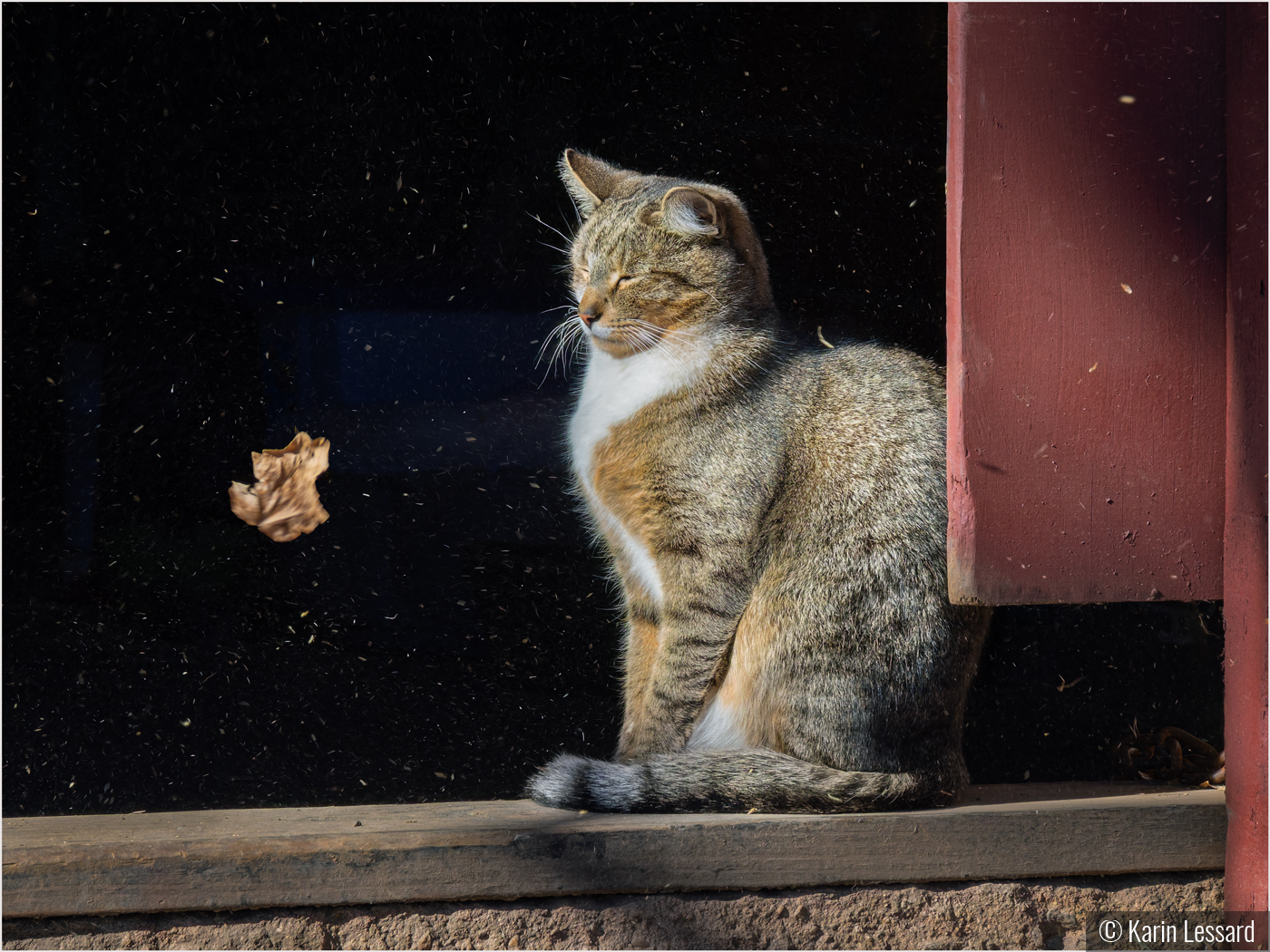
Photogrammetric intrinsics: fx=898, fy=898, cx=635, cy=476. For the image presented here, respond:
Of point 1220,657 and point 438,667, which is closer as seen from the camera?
point 438,667

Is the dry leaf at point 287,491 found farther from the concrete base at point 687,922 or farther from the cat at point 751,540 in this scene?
the concrete base at point 687,922

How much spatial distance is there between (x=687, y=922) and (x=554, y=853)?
0.31 m

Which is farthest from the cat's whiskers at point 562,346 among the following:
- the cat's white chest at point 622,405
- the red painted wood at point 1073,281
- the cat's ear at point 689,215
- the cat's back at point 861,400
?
the red painted wood at point 1073,281

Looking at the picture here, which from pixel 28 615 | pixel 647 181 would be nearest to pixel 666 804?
pixel 647 181

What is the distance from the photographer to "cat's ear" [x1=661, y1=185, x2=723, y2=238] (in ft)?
6.95

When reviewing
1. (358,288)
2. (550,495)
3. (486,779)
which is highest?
(358,288)

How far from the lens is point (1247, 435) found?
1.81 metres

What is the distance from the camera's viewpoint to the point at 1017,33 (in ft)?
5.78

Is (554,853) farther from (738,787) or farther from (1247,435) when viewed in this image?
(1247,435)

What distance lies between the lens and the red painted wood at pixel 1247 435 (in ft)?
5.82

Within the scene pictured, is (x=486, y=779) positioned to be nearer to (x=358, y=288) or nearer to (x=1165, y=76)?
(x=358, y=288)

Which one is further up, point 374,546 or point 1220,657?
point 374,546

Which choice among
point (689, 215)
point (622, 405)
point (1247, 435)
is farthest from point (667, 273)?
point (1247, 435)

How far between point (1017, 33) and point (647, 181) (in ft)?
2.96
